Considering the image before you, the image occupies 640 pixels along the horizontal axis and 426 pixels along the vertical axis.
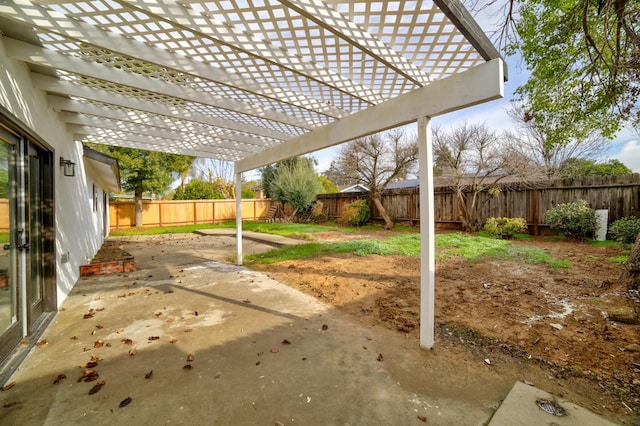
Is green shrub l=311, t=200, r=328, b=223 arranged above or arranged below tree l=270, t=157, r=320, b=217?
below

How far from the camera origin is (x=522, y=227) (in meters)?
8.34

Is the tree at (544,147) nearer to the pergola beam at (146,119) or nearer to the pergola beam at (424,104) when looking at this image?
the pergola beam at (424,104)

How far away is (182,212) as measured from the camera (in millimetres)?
15898

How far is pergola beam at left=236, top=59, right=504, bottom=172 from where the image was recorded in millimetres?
2053

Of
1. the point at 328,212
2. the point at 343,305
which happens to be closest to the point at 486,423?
the point at 343,305

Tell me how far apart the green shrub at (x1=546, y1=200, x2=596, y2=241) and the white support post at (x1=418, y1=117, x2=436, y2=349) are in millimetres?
7305

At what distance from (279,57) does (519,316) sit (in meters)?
3.65

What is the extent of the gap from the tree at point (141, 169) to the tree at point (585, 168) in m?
20.1

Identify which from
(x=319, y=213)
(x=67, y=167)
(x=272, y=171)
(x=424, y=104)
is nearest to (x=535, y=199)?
(x=424, y=104)

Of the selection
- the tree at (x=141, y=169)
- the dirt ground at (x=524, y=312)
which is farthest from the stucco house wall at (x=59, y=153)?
the tree at (x=141, y=169)

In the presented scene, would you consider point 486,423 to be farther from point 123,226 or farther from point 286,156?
point 123,226

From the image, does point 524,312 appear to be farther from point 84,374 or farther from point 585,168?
point 585,168

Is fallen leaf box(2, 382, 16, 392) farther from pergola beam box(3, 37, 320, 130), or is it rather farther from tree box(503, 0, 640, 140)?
tree box(503, 0, 640, 140)

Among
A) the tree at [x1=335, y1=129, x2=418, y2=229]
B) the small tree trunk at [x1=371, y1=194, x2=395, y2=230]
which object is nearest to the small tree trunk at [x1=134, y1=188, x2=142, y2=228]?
the tree at [x1=335, y1=129, x2=418, y2=229]
